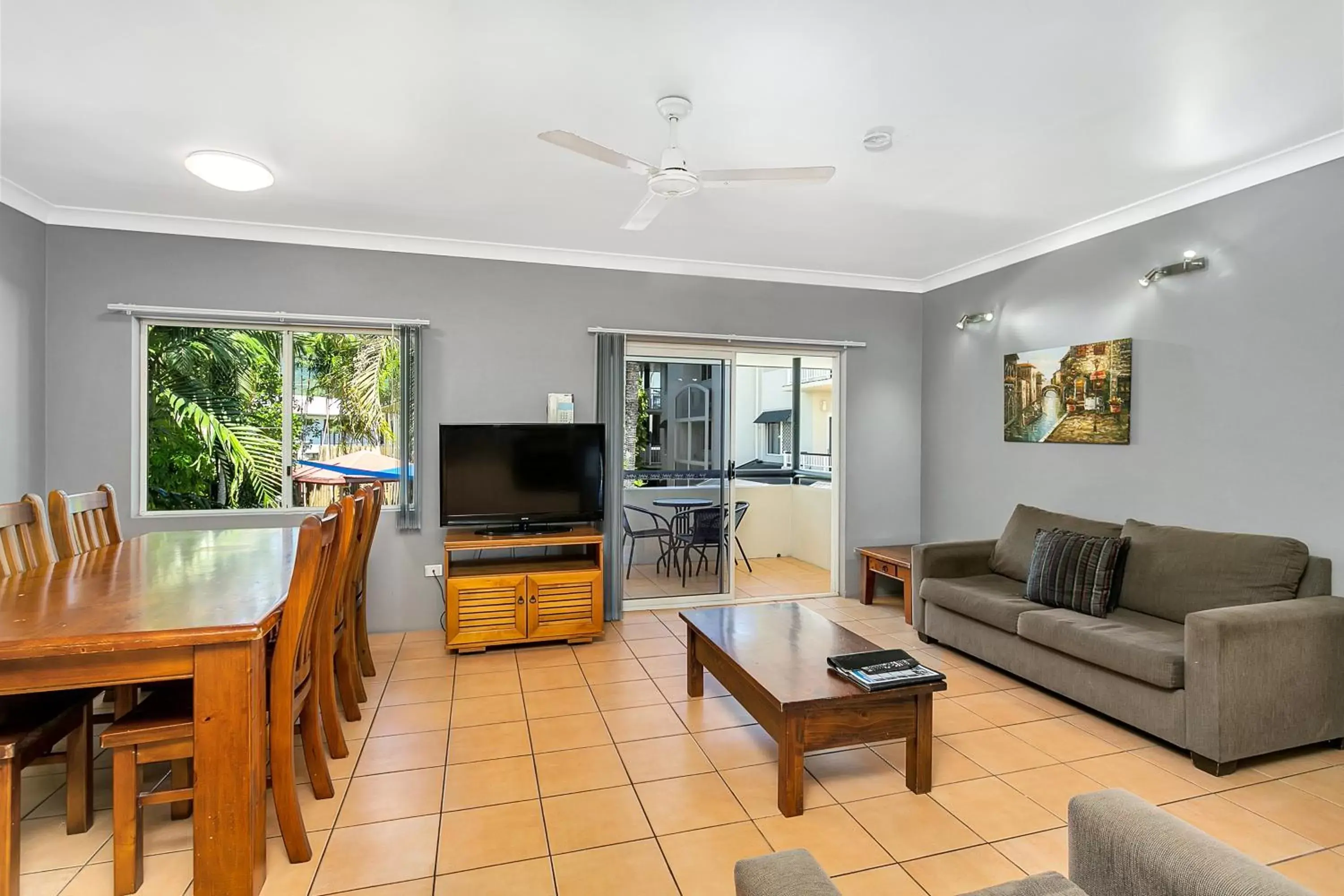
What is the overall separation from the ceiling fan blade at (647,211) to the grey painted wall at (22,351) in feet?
10.9

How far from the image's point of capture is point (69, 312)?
13.0 feet

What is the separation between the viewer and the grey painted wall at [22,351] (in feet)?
11.7

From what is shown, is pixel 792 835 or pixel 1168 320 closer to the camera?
pixel 792 835

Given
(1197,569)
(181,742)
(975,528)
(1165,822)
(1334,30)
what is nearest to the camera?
(1165,822)

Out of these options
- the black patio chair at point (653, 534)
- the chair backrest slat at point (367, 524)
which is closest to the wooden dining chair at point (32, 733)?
the chair backrest slat at point (367, 524)

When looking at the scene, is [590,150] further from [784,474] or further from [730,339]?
[784,474]

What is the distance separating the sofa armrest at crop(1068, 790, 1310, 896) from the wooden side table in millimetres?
3564

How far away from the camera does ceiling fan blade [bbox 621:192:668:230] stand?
9.43ft

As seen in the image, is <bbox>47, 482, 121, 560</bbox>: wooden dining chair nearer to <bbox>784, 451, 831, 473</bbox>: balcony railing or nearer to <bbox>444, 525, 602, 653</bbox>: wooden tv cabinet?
<bbox>444, 525, 602, 653</bbox>: wooden tv cabinet

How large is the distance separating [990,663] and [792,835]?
6.82 ft

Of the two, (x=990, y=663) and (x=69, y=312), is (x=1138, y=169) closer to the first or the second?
(x=990, y=663)

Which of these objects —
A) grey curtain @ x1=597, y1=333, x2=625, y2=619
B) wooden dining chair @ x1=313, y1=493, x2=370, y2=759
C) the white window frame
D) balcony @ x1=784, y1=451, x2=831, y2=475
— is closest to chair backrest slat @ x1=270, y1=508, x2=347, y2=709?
wooden dining chair @ x1=313, y1=493, x2=370, y2=759

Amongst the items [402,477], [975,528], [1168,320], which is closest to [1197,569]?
[1168,320]

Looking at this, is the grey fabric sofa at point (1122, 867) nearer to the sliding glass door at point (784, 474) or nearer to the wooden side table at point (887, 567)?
the wooden side table at point (887, 567)
